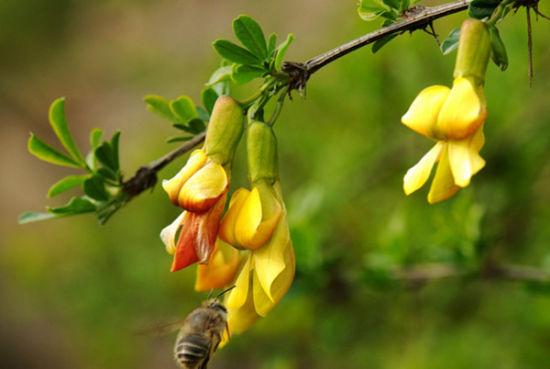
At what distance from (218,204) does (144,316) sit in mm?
1712

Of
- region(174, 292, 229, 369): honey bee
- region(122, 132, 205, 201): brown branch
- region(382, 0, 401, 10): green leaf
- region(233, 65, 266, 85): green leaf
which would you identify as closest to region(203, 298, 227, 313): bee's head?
region(174, 292, 229, 369): honey bee

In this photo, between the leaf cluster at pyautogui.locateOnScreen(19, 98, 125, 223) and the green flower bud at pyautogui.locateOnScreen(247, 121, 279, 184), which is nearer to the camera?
the green flower bud at pyautogui.locateOnScreen(247, 121, 279, 184)

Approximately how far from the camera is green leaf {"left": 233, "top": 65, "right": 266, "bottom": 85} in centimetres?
86

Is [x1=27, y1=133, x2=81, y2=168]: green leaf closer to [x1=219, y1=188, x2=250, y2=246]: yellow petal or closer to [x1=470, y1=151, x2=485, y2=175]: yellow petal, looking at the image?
[x1=219, y1=188, x2=250, y2=246]: yellow petal

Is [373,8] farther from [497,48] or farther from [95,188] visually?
[95,188]

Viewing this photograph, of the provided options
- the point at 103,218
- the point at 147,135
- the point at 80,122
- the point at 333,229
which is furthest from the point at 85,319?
the point at 80,122

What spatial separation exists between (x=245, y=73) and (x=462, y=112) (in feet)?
0.75

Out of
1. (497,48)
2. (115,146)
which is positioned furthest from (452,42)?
(115,146)

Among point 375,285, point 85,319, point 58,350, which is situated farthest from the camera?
point 58,350

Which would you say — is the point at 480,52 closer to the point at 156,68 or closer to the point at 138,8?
the point at 156,68

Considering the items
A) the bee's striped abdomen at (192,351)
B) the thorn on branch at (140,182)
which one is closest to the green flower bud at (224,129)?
the thorn on branch at (140,182)

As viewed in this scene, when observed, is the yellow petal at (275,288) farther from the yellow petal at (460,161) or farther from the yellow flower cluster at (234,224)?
the yellow petal at (460,161)

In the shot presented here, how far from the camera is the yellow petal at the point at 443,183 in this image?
31.0 inches

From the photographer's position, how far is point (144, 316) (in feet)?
8.13
